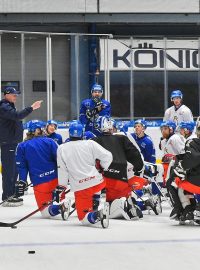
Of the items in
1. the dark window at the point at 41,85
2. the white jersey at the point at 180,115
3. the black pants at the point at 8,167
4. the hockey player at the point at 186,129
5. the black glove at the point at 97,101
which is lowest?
the black pants at the point at 8,167

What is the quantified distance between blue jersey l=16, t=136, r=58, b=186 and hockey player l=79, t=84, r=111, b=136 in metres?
2.44

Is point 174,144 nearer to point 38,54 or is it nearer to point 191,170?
point 191,170

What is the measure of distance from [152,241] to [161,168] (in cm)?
240

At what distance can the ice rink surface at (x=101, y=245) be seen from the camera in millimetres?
5039

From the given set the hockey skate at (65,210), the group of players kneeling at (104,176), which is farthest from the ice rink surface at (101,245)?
the group of players kneeling at (104,176)

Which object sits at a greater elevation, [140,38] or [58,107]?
[140,38]

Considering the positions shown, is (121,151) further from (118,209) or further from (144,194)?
(144,194)

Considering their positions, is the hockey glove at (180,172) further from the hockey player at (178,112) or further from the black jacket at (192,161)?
the hockey player at (178,112)

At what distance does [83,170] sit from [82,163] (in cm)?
6

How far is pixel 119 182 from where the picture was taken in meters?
7.67

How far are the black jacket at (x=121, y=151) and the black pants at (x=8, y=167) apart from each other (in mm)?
1650
